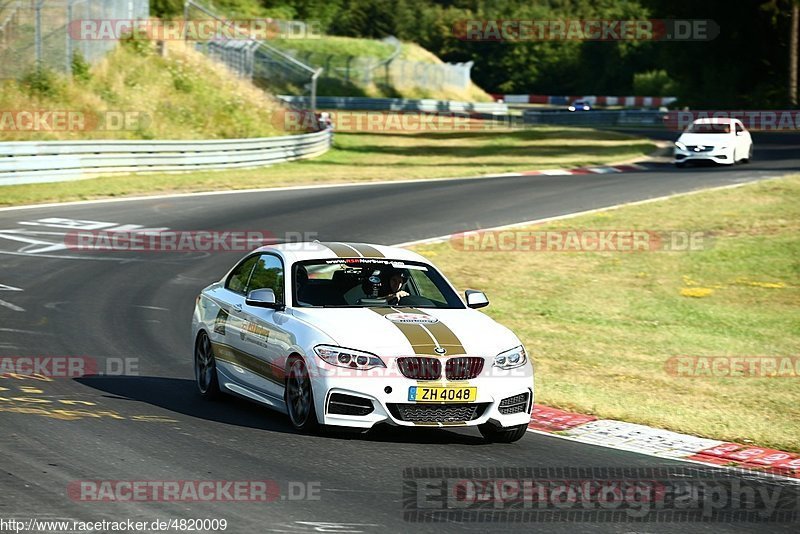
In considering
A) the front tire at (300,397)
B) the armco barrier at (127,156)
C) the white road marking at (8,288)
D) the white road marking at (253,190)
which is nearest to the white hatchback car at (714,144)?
the white road marking at (253,190)

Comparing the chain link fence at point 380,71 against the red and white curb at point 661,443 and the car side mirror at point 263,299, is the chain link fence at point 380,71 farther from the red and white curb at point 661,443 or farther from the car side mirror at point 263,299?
the car side mirror at point 263,299

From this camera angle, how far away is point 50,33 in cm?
3669

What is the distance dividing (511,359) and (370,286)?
5.24ft

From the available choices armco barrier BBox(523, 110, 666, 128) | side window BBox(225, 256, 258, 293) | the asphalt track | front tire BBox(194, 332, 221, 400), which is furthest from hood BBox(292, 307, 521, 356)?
armco barrier BBox(523, 110, 666, 128)

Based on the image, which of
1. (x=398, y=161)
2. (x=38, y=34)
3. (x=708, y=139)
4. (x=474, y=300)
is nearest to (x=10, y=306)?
(x=474, y=300)

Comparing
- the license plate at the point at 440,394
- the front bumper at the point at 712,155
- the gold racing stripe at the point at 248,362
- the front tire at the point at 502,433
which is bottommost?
the front tire at the point at 502,433

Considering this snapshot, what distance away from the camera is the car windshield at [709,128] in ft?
125

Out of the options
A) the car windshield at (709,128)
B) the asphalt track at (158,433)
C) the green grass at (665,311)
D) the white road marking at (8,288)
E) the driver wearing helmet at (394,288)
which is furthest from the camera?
the car windshield at (709,128)

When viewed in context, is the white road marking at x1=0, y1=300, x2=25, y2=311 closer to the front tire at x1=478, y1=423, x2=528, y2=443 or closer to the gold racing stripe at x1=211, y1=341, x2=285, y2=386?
the gold racing stripe at x1=211, y1=341, x2=285, y2=386

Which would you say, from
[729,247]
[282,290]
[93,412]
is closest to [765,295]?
[729,247]

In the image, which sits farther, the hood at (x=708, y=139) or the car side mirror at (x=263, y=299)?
the hood at (x=708, y=139)

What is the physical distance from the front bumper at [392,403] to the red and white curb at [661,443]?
108 cm

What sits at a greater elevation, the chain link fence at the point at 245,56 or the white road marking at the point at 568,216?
the chain link fence at the point at 245,56

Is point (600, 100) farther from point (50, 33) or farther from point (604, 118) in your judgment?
point (50, 33)
